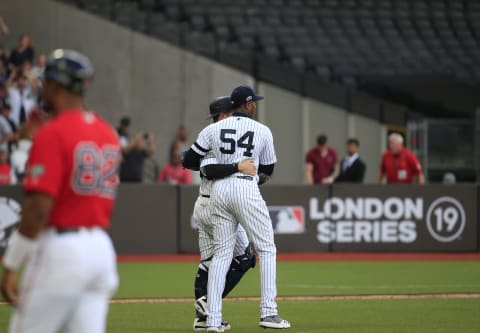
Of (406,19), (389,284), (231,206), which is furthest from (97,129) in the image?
(406,19)

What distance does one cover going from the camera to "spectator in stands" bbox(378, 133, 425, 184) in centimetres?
1927

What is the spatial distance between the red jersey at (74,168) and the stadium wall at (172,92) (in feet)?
62.3

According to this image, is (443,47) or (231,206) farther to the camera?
(443,47)

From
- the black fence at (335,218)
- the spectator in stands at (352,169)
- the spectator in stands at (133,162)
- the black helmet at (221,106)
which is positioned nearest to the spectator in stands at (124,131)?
the spectator in stands at (133,162)

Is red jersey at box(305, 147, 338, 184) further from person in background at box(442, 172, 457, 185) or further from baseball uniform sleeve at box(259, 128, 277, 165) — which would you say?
baseball uniform sleeve at box(259, 128, 277, 165)

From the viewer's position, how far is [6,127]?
2073 cm

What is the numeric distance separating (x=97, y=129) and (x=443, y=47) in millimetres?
23267

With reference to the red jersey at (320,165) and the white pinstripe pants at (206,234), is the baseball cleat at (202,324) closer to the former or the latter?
the white pinstripe pants at (206,234)

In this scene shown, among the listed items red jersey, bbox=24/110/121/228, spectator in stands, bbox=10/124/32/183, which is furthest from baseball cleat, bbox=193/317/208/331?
spectator in stands, bbox=10/124/32/183

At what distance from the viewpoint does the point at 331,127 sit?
81.6ft

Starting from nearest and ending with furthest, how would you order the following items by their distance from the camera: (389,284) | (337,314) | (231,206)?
(231,206)
(337,314)
(389,284)

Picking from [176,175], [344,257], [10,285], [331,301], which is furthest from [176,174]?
[10,285]

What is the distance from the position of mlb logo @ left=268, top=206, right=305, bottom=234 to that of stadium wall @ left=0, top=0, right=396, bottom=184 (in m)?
5.03

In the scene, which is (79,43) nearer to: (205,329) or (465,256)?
(465,256)
